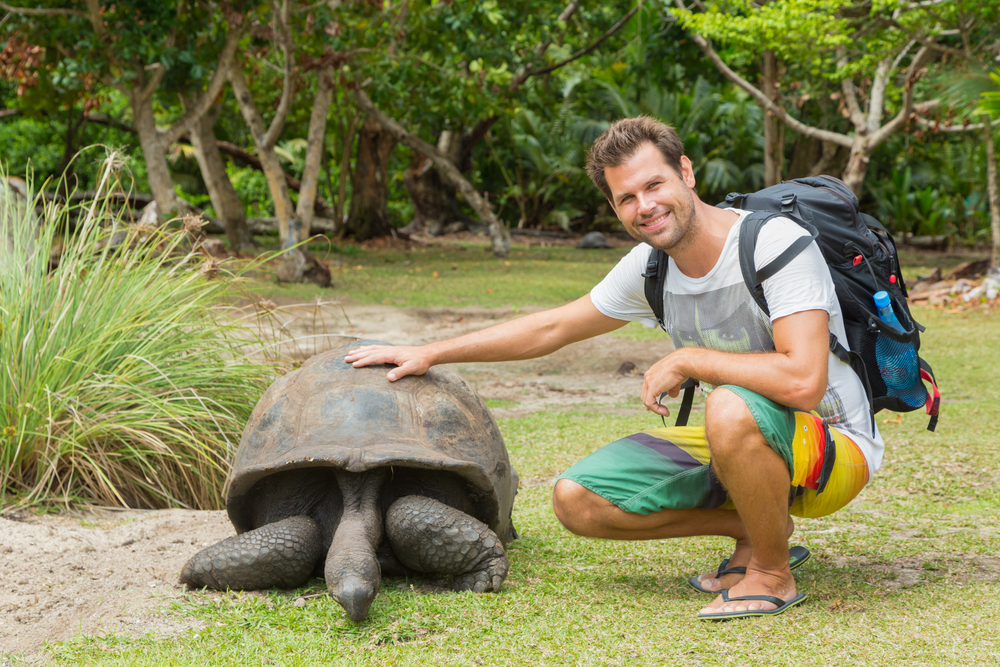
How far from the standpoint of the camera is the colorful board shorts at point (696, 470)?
230 centimetres

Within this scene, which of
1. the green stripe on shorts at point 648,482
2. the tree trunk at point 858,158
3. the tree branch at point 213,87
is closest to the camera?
the green stripe on shorts at point 648,482

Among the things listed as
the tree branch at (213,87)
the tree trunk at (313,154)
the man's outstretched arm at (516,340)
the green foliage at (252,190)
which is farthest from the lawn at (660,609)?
the green foliage at (252,190)

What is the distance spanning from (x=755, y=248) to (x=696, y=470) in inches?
24.8

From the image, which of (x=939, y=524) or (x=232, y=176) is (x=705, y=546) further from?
(x=232, y=176)

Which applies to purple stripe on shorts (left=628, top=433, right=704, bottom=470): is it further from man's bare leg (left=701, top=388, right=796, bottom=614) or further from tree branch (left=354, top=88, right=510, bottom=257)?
tree branch (left=354, top=88, right=510, bottom=257)

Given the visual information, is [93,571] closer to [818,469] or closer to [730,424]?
[730,424]

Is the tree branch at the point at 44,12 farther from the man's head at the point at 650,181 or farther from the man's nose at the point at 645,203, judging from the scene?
the man's nose at the point at 645,203

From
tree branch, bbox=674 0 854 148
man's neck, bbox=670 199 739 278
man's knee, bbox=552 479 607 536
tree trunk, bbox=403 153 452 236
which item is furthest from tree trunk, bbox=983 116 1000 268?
tree trunk, bbox=403 153 452 236

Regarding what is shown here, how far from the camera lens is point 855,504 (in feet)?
11.1

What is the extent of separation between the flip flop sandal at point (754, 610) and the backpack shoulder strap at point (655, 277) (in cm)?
83

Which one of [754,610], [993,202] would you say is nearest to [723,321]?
[754,610]

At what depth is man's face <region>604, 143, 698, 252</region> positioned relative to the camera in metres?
2.38

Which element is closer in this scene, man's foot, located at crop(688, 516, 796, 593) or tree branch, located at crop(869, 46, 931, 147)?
man's foot, located at crop(688, 516, 796, 593)

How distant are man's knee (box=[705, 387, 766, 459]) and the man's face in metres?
0.45
